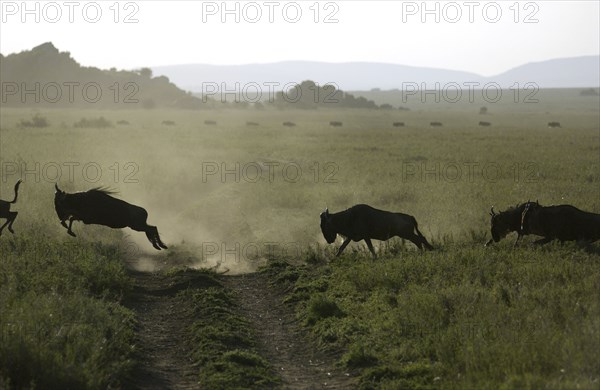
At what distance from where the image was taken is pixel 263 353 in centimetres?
1083

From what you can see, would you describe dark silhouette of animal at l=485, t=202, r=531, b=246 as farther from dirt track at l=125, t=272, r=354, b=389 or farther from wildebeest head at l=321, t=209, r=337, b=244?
dirt track at l=125, t=272, r=354, b=389

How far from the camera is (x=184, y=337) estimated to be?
11.6m

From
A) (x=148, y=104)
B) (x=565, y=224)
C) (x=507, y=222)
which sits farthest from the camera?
(x=148, y=104)

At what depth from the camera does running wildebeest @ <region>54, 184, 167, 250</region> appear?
54.5ft

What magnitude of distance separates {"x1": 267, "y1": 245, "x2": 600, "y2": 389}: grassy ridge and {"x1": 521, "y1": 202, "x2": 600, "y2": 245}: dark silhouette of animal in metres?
0.72

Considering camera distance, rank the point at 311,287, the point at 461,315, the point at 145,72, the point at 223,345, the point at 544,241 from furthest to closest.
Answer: the point at 145,72, the point at 544,241, the point at 311,287, the point at 461,315, the point at 223,345

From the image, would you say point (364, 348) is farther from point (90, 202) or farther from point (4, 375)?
point (90, 202)

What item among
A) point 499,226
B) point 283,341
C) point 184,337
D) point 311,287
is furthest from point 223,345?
point 499,226

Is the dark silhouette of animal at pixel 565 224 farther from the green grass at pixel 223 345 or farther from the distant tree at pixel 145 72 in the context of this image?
the distant tree at pixel 145 72

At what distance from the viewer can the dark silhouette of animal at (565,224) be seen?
15.5 m

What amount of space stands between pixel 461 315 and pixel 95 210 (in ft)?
31.2

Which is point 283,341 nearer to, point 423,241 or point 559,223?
point 423,241

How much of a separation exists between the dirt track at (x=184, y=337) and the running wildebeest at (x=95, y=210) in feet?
5.39

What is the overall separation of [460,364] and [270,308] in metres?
5.21
